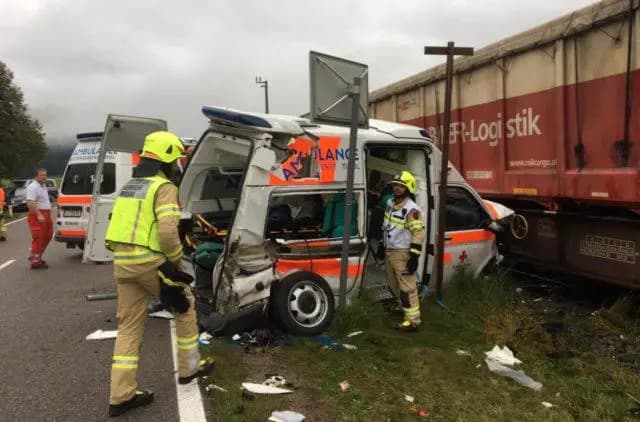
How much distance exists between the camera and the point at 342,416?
3516mm

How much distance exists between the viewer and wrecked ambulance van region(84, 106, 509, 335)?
185 inches

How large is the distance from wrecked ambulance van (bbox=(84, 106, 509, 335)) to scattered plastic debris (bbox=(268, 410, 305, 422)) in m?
1.27

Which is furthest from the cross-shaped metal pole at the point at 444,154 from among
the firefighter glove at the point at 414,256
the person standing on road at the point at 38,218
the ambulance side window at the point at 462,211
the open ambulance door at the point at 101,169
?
the person standing on road at the point at 38,218

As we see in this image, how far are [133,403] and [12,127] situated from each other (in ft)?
128

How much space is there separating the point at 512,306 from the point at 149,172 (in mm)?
3989

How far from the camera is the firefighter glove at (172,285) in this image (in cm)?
370

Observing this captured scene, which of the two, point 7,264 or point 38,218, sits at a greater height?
point 38,218

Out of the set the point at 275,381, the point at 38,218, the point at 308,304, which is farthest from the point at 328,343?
the point at 38,218

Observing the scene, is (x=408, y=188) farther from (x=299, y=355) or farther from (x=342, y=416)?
(x=342, y=416)

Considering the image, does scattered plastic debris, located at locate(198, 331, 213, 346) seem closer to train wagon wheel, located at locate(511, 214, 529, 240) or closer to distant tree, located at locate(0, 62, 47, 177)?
train wagon wheel, located at locate(511, 214, 529, 240)

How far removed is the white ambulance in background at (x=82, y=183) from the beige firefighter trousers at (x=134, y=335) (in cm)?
653

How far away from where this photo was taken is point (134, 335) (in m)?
3.75

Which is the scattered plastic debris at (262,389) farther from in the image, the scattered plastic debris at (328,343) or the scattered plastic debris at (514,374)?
the scattered plastic debris at (514,374)

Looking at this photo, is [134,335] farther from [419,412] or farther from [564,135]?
[564,135]
